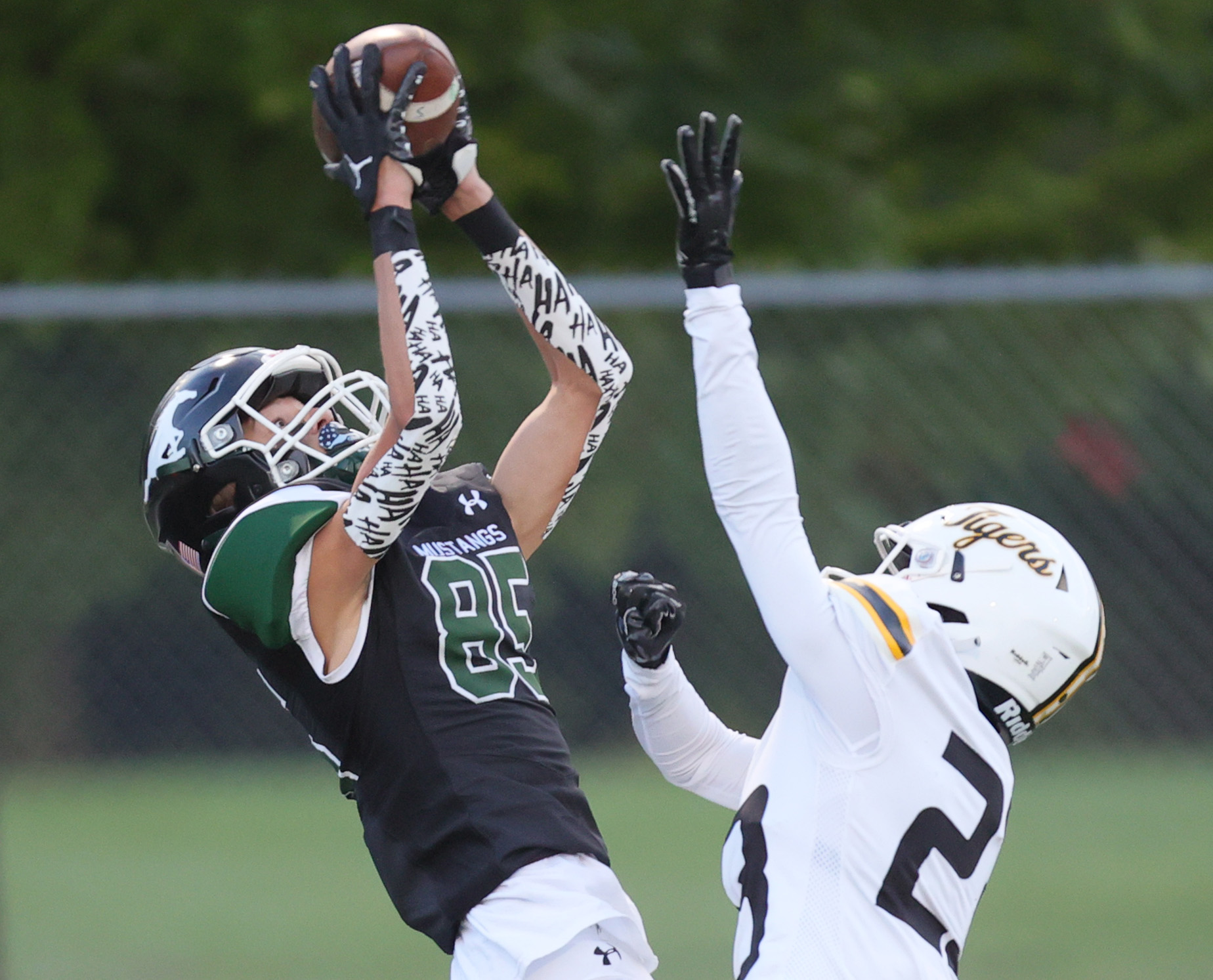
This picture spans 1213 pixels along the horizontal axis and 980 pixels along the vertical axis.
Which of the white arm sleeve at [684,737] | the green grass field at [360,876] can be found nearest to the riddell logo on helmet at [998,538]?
the white arm sleeve at [684,737]

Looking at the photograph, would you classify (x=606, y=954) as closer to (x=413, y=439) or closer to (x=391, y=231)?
(x=413, y=439)

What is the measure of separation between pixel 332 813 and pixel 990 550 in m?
4.02

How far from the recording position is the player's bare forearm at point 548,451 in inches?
129

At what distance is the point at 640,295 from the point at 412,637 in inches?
89.7

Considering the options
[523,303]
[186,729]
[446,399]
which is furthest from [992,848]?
[186,729]

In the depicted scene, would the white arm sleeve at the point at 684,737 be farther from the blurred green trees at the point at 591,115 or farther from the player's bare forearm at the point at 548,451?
the blurred green trees at the point at 591,115

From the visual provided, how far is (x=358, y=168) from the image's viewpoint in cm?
288

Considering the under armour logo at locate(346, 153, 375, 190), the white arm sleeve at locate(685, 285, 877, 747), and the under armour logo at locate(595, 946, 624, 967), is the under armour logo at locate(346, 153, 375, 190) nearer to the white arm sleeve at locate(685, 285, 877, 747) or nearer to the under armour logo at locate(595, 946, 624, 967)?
the white arm sleeve at locate(685, 285, 877, 747)

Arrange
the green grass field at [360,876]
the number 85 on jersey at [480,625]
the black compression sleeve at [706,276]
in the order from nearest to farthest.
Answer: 1. the black compression sleeve at [706,276]
2. the number 85 on jersey at [480,625]
3. the green grass field at [360,876]

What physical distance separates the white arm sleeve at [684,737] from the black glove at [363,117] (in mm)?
984

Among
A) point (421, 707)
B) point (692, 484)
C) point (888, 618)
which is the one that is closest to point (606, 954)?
point (421, 707)

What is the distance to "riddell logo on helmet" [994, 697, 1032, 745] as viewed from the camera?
8.70 ft

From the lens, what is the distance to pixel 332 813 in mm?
6207

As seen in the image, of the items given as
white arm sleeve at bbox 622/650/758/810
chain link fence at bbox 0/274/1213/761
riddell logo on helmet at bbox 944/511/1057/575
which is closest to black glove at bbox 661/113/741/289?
riddell logo on helmet at bbox 944/511/1057/575
